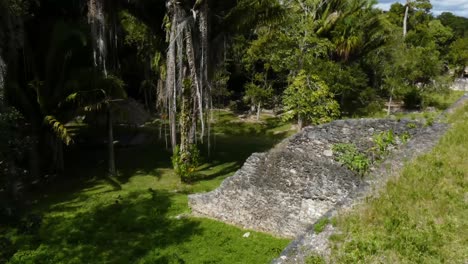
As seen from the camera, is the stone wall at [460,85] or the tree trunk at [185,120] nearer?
the tree trunk at [185,120]

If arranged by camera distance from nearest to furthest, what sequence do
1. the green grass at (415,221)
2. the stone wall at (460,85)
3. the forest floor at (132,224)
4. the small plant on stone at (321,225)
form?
the green grass at (415,221), the small plant on stone at (321,225), the forest floor at (132,224), the stone wall at (460,85)

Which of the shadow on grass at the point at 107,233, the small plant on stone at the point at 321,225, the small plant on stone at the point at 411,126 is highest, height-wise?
the small plant on stone at the point at 411,126

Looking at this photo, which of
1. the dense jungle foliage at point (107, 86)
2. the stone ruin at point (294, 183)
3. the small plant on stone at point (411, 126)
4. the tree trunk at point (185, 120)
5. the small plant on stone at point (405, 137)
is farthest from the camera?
the tree trunk at point (185, 120)

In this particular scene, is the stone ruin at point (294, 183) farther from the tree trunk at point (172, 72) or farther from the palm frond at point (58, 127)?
the palm frond at point (58, 127)

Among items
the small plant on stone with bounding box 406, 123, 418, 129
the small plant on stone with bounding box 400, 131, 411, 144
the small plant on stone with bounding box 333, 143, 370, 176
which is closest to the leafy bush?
the small plant on stone with bounding box 333, 143, 370, 176

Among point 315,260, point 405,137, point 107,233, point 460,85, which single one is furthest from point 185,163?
point 460,85

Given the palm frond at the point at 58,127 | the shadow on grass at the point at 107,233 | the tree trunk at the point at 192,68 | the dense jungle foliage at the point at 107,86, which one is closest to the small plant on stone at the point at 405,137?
the dense jungle foliage at the point at 107,86

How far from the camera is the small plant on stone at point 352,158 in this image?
464 inches

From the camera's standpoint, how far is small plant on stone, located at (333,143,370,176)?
1179cm

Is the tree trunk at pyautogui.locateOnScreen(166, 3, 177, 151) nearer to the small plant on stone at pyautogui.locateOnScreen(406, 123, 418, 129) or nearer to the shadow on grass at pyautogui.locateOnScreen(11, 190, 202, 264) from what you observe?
the shadow on grass at pyautogui.locateOnScreen(11, 190, 202, 264)

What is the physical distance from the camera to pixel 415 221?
6746mm

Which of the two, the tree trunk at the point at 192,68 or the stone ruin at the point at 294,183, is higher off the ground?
the tree trunk at the point at 192,68

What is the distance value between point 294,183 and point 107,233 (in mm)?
5271

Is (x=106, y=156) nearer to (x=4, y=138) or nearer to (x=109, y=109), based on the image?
(x=109, y=109)
